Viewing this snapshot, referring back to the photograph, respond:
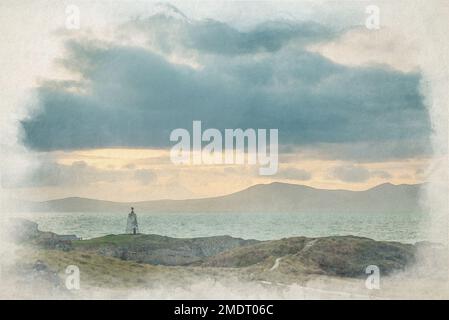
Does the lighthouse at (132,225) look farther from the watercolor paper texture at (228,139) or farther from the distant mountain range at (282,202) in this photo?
the distant mountain range at (282,202)

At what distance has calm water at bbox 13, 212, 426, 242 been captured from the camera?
1073 centimetres

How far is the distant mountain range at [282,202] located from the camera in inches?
423

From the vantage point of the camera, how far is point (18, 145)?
10727 millimetres

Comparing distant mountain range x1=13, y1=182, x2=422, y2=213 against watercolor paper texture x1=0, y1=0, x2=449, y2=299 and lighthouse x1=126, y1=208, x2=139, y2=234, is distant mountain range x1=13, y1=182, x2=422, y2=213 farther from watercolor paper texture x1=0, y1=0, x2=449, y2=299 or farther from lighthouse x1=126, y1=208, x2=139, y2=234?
lighthouse x1=126, y1=208, x2=139, y2=234

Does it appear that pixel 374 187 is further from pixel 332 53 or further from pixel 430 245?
pixel 332 53

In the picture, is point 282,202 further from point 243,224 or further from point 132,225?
point 132,225

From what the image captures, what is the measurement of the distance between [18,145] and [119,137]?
149 cm

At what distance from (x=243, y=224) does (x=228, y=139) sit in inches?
50.8

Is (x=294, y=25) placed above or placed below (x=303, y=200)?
above

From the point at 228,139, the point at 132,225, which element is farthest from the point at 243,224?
the point at 132,225

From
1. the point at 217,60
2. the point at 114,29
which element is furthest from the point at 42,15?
the point at 217,60

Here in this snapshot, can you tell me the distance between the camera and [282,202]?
10.9 metres

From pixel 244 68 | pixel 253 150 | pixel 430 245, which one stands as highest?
pixel 244 68

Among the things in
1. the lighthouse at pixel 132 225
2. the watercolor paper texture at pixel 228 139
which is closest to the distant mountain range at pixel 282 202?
the watercolor paper texture at pixel 228 139
